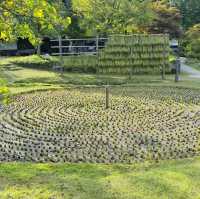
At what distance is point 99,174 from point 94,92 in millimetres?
12005

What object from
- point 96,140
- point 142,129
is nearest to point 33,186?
point 96,140

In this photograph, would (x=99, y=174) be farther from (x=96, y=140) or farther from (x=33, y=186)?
(x=96, y=140)

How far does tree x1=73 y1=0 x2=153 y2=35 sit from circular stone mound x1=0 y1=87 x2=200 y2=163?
14376 mm

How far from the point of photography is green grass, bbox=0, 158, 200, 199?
6.68 m

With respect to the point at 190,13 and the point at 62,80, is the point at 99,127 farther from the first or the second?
the point at 190,13

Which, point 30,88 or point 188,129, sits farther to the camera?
point 30,88

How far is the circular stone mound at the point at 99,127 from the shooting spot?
33.8ft

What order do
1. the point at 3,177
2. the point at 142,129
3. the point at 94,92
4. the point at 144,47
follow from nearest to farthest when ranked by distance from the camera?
the point at 3,177
the point at 142,129
the point at 94,92
the point at 144,47

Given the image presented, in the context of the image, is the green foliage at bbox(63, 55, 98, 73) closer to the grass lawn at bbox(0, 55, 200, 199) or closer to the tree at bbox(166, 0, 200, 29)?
the grass lawn at bbox(0, 55, 200, 199)

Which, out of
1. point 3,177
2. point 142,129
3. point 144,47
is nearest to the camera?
point 3,177

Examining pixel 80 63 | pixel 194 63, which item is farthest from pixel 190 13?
pixel 80 63

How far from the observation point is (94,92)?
1991 cm

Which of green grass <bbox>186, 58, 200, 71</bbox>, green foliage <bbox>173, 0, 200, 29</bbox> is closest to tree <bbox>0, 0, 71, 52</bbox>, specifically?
green grass <bbox>186, 58, 200, 71</bbox>

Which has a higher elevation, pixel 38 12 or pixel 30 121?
pixel 38 12
